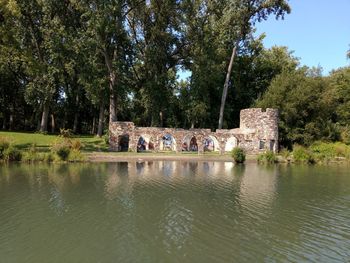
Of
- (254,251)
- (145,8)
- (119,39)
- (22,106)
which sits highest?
(145,8)

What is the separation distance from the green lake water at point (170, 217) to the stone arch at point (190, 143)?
1540 centimetres

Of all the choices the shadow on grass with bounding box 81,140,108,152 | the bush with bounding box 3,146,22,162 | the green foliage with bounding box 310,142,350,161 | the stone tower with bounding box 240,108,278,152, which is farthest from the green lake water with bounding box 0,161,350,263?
the stone tower with bounding box 240,108,278,152

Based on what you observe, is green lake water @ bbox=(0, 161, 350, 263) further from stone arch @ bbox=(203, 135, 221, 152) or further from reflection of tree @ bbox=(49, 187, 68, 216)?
stone arch @ bbox=(203, 135, 221, 152)

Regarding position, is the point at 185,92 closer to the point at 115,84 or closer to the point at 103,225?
the point at 115,84

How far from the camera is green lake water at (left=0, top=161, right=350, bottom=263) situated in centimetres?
967

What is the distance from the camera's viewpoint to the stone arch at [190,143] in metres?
38.5

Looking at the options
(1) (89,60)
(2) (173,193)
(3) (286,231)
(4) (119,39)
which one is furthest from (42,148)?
(3) (286,231)

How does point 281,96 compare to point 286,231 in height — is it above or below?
above

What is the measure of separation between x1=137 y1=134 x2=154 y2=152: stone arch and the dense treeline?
4.76 m

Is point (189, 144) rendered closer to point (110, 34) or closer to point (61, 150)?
point (110, 34)

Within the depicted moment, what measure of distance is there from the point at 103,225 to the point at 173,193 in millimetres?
5752

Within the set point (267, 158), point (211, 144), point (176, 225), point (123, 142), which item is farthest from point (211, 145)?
point (176, 225)

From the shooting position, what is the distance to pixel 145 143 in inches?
1512

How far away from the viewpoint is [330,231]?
11.8 m
